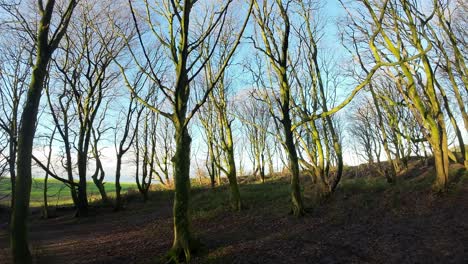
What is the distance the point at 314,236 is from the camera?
793cm

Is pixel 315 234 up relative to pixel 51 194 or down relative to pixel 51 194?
down

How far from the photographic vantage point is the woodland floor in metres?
6.53

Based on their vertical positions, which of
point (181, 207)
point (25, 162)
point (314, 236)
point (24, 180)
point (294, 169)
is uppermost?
point (25, 162)

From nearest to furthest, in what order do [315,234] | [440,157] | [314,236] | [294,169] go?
[314,236] → [315,234] → [440,157] → [294,169]

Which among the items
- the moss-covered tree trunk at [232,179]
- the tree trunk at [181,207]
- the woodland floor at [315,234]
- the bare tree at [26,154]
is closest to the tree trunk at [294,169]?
the woodland floor at [315,234]

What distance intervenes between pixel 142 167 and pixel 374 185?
661 inches

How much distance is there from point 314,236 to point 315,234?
0.21 metres

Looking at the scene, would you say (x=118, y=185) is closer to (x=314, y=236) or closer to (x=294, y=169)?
(x=294, y=169)

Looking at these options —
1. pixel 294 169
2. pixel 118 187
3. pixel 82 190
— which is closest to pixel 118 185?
pixel 118 187

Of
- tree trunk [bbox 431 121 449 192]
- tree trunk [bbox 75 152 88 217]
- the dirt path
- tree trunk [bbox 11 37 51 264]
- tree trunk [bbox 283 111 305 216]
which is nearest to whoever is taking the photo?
tree trunk [bbox 11 37 51 264]

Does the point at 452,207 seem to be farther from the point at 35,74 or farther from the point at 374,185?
the point at 35,74

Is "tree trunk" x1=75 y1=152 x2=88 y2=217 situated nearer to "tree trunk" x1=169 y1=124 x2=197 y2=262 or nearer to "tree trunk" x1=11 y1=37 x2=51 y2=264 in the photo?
"tree trunk" x1=11 y1=37 x2=51 y2=264

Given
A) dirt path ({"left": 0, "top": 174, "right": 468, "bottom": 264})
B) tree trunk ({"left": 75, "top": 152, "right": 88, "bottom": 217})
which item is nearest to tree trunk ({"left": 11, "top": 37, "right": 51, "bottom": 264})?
dirt path ({"left": 0, "top": 174, "right": 468, "bottom": 264})

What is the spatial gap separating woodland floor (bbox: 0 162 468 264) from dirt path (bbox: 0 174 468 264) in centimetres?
2
